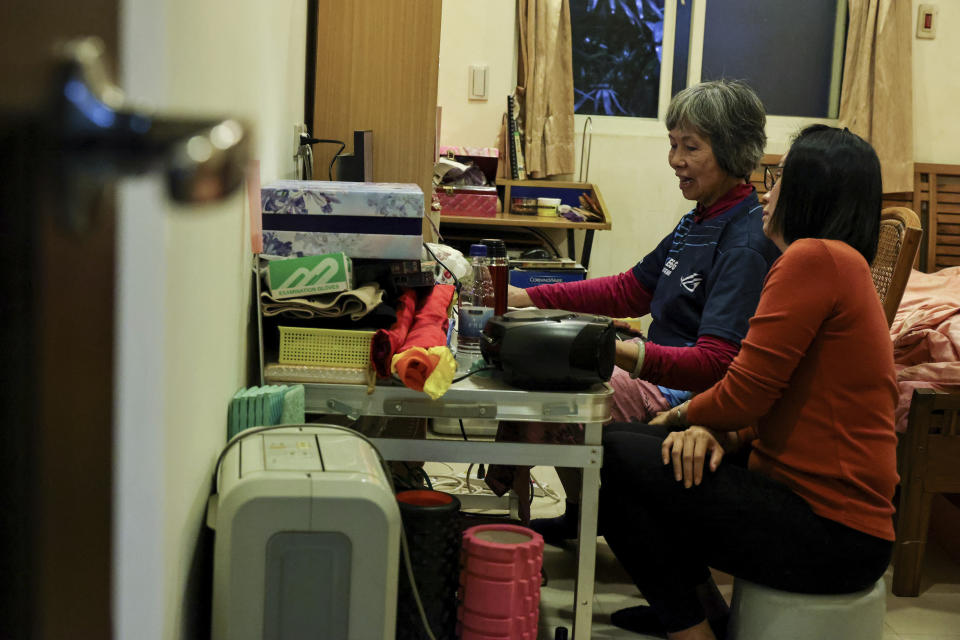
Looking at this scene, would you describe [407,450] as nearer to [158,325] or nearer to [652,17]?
[158,325]

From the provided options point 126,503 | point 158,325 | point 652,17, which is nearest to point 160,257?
point 158,325

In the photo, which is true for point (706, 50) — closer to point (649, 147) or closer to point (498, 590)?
point (649, 147)

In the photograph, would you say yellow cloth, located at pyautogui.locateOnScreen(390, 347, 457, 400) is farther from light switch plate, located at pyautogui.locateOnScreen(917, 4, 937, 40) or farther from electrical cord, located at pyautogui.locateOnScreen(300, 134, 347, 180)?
light switch plate, located at pyautogui.locateOnScreen(917, 4, 937, 40)

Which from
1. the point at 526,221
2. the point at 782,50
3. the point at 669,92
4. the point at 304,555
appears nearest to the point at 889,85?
the point at 782,50

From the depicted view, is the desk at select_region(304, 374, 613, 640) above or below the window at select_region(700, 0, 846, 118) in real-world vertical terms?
below

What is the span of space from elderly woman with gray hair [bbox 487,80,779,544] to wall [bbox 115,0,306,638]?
666 mm

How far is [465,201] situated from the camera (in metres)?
4.40

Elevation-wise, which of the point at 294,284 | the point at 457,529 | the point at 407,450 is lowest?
the point at 457,529

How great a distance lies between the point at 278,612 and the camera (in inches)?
52.2

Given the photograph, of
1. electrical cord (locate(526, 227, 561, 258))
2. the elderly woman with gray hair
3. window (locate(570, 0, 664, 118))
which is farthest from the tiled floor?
window (locate(570, 0, 664, 118))

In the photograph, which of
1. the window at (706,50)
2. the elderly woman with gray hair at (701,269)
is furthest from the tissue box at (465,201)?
the elderly woman with gray hair at (701,269)

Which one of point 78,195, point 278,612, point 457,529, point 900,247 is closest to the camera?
point 78,195

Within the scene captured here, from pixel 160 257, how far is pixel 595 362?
95cm

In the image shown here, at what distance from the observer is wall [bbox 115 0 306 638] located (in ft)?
2.68
